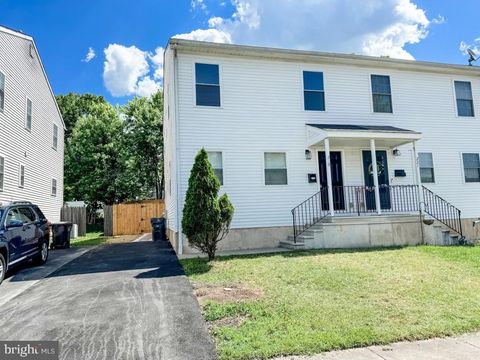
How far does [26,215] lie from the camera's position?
8.28 m

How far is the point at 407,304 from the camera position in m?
4.82

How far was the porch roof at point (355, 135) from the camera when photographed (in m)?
10.5

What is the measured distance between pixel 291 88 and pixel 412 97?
4.97 m

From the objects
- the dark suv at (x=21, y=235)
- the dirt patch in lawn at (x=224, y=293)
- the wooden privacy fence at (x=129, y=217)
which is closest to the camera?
the dirt patch in lawn at (x=224, y=293)

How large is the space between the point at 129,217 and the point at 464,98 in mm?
18200

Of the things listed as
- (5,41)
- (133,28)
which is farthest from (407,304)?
(5,41)

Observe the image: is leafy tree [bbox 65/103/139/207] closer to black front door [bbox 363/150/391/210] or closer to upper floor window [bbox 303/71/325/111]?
upper floor window [bbox 303/71/325/111]

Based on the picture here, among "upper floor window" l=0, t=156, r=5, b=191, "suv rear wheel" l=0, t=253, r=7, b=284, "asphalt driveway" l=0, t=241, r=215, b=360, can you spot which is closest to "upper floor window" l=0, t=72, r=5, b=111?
"upper floor window" l=0, t=156, r=5, b=191

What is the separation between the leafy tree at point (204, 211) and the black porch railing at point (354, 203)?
3.62 meters

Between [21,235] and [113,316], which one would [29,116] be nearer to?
[21,235]

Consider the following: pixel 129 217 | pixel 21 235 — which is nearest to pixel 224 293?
pixel 21 235

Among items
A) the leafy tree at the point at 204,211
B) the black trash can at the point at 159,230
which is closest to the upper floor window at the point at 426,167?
the leafy tree at the point at 204,211

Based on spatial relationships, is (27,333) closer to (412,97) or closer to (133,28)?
(133,28)

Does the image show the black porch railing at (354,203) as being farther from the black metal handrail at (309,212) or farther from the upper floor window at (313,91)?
the upper floor window at (313,91)
